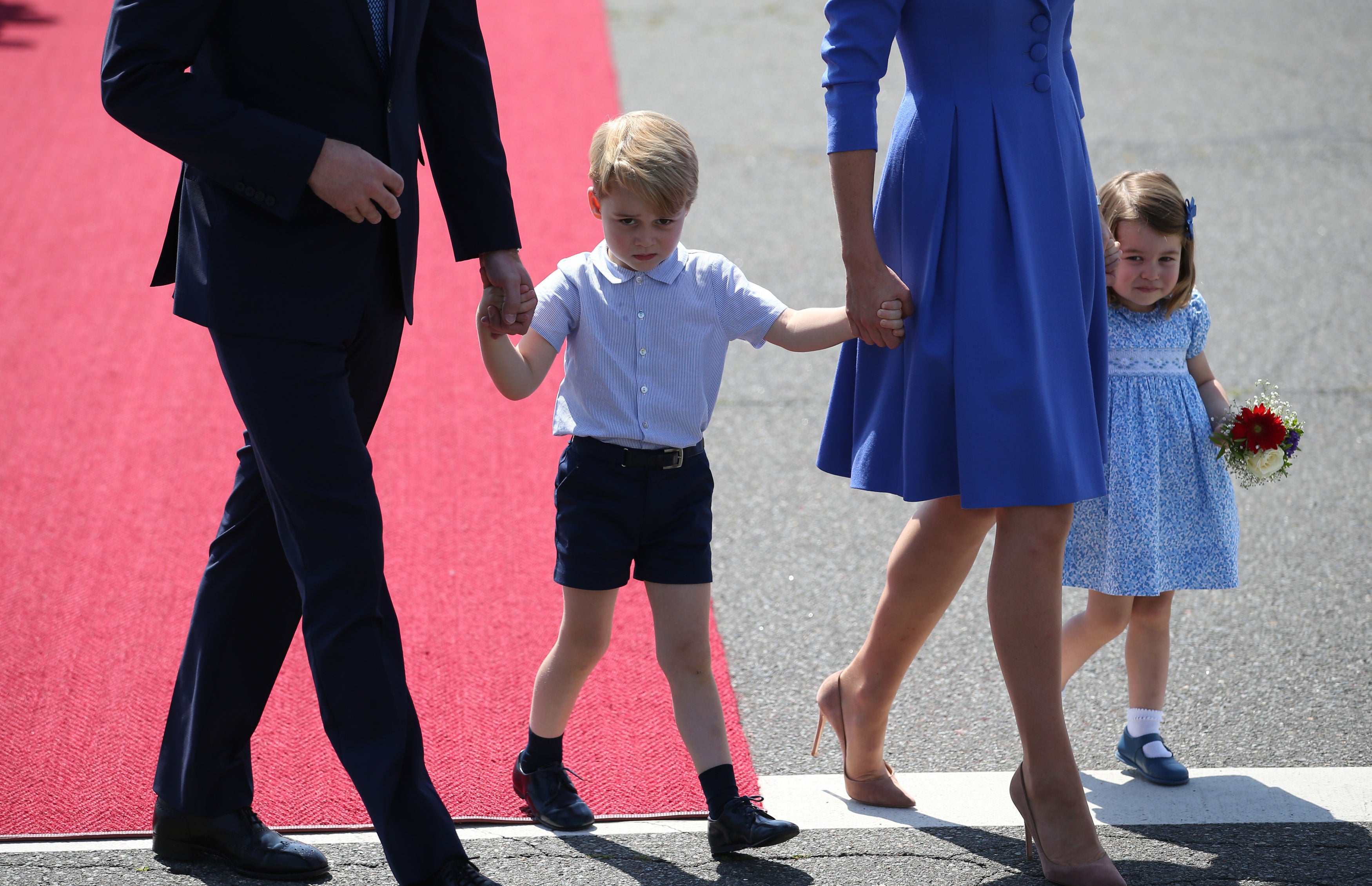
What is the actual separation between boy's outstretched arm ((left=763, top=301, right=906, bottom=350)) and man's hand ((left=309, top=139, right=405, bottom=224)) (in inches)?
33.4

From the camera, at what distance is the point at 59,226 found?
702 centimetres

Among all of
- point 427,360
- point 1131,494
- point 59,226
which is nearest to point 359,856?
point 1131,494

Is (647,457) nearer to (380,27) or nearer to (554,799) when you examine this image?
(554,799)

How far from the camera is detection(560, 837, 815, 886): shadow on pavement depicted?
259 cm

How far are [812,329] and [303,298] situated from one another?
1.01 meters

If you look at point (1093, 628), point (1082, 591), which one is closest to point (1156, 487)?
point (1093, 628)

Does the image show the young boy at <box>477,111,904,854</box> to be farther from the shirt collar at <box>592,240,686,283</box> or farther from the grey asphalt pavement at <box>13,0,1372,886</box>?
the grey asphalt pavement at <box>13,0,1372,886</box>

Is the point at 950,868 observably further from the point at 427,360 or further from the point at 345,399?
the point at 427,360

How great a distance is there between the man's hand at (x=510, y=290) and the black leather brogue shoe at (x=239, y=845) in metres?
1.08

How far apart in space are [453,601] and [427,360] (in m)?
2.05

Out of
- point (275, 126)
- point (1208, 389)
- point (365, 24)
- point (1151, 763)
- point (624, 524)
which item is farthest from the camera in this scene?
point (1208, 389)

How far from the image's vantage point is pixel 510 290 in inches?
101

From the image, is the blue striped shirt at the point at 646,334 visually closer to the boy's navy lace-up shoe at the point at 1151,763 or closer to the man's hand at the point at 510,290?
the man's hand at the point at 510,290

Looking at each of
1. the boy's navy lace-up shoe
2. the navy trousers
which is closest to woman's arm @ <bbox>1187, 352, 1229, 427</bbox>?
the boy's navy lace-up shoe
